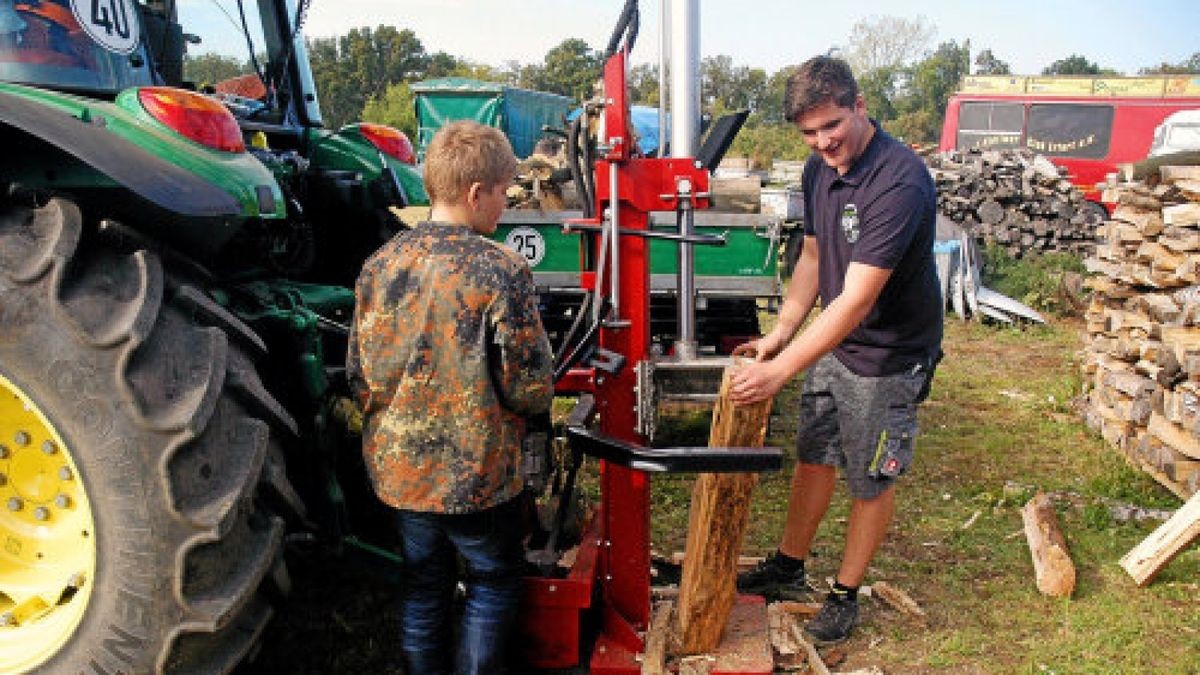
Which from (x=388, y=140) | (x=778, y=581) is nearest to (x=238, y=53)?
(x=388, y=140)

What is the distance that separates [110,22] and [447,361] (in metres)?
1.71

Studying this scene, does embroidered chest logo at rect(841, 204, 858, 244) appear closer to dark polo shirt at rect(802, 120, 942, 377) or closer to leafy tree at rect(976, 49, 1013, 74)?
dark polo shirt at rect(802, 120, 942, 377)

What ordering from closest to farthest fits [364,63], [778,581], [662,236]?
[662,236], [778,581], [364,63]

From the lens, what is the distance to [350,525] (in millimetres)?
2930

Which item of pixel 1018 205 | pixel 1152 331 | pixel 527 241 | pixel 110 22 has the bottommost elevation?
pixel 1018 205

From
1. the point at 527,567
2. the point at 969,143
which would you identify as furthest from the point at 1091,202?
the point at 527,567

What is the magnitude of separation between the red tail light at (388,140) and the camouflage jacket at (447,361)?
2.08m

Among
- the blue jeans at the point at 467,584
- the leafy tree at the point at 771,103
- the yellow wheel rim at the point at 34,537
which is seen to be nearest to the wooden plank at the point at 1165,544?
the blue jeans at the point at 467,584

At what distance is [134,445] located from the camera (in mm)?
2020

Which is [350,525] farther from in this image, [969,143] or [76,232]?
[969,143]

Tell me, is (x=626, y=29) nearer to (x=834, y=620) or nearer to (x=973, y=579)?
(x=834, y=620)

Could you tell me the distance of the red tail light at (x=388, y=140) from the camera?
4.29 metres

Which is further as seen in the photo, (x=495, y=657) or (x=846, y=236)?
(x=846, y=236)

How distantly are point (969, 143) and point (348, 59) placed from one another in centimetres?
3244
